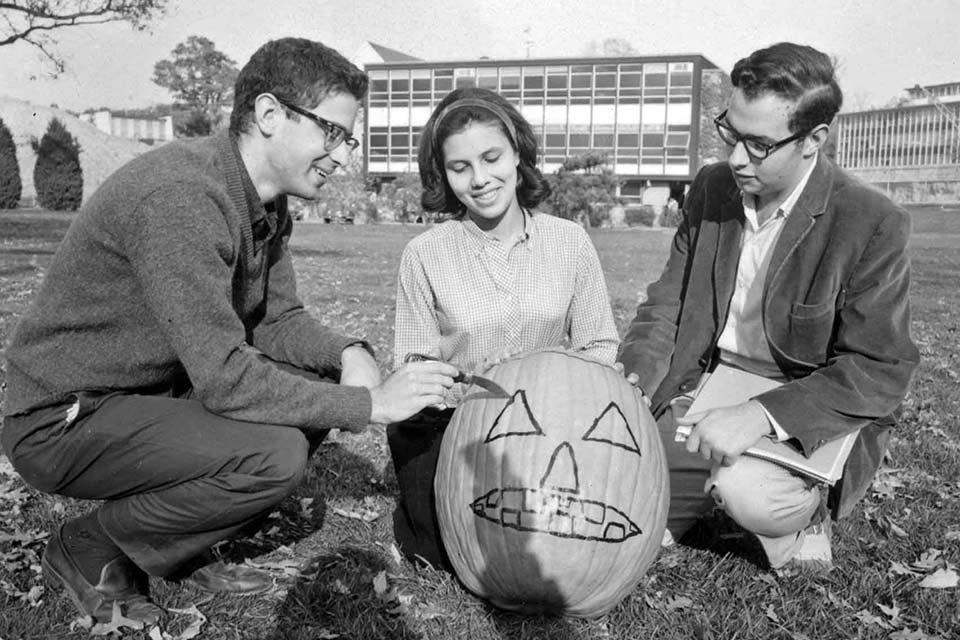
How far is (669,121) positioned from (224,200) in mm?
70651

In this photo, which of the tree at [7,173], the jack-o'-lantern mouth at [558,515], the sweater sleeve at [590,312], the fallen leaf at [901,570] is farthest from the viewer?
the tree at [7,173]

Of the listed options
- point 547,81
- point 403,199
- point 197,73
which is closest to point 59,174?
point 403,199

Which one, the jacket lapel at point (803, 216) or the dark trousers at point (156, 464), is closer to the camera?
the dark trousers at point (156, 464)

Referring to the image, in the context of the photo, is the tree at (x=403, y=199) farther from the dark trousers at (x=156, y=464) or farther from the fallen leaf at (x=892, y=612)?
the fallen leaf at (x=892, y=612)

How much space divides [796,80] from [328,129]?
1.96m

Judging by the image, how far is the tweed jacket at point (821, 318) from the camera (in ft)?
11.9

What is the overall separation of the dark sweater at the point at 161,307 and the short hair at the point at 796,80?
210 centimetres

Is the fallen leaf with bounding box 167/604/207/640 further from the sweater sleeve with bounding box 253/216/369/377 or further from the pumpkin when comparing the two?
the sweater sleeve with bounding box 253/216/369/377

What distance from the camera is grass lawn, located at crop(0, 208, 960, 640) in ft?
11.3

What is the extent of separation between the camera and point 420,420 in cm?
415

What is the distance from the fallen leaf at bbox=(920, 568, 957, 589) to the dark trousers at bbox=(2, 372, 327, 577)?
2.72m

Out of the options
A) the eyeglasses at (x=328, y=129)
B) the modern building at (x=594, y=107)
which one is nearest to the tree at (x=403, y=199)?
the modern building at (x=594, y=107)

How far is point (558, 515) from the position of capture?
3203 mm

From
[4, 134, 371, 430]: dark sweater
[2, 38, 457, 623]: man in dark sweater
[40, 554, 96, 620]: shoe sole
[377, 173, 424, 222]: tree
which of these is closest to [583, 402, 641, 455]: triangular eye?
[2, 38, 457, 623]: man in dark sweater
